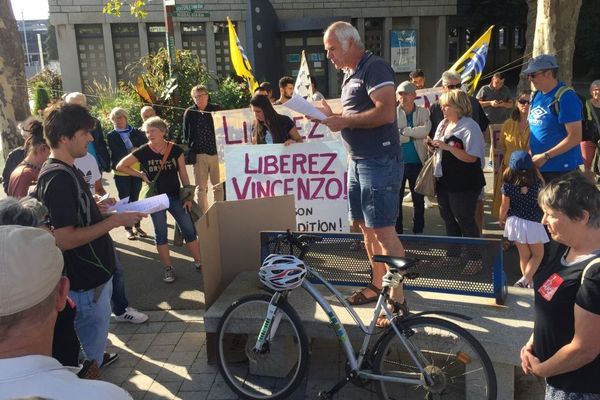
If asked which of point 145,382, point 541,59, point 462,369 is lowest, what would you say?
point 145,382

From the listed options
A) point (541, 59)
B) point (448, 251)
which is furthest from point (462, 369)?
point (541, 59)

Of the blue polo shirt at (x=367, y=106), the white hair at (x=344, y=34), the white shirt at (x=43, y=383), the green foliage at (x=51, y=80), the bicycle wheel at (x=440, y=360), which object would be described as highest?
the green foliage at (x=51, y=80)

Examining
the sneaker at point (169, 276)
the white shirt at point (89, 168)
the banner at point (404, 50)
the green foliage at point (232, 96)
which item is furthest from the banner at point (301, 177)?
the banner at point (404, 50)

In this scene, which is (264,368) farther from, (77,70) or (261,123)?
(77,70)

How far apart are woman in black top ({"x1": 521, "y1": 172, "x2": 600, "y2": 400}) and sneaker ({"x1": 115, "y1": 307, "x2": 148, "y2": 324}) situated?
342cm

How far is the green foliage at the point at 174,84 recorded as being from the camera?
12.8 metres

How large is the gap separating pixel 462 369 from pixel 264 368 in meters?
1.32

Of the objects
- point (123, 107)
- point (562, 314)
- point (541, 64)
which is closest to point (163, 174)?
point (541, 64)

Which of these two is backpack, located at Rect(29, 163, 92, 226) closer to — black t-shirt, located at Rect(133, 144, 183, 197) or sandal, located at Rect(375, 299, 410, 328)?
sandal, located at Rect(375, 299, 410, 328)

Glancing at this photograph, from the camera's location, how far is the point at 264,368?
370cm

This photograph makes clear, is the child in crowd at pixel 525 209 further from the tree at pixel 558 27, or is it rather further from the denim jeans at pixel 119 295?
the tree at pixel 558 27

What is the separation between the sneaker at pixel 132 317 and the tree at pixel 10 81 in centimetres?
486

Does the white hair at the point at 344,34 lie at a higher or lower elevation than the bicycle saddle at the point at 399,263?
higher

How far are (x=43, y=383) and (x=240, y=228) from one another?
3.22 meters
